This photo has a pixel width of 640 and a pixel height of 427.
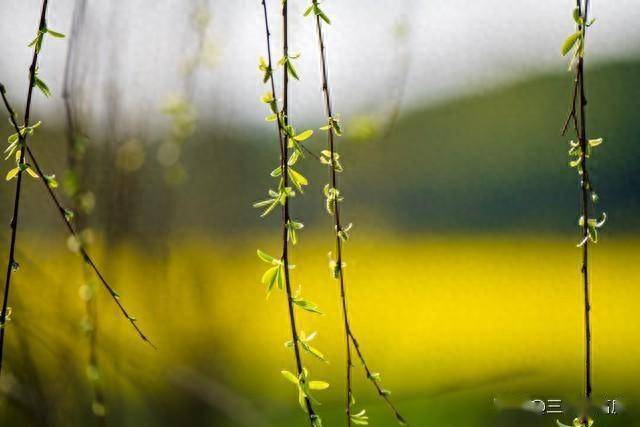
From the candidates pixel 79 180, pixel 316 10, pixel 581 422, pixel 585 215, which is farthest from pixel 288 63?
pixel 79 180

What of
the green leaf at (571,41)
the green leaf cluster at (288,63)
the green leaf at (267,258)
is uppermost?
the green leaf at (571,41)

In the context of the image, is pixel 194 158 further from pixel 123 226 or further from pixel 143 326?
pixel 143 326

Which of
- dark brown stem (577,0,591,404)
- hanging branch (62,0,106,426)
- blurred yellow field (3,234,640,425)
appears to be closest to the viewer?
dark brown stem (577,0,591,404)

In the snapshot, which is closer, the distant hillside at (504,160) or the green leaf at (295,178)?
the green leaf at (295,178)

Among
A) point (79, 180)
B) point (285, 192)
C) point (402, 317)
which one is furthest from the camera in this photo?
point (402, 317)

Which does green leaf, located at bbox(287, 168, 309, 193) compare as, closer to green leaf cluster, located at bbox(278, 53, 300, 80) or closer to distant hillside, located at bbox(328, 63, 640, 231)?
green leaf cluster, located at bbox(278, 53, 300, 80)

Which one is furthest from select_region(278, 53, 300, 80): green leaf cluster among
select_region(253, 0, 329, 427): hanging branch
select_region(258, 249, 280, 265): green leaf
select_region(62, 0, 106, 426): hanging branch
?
select_region(62, 0, 106, 426): hanging branch

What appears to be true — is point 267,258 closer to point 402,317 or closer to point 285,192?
point 285,192

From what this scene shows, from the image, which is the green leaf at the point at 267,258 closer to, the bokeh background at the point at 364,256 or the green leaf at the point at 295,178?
the green leaf at the point at 295,178

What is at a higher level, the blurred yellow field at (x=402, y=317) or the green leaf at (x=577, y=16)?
the green leaf at (x=577, y=16)

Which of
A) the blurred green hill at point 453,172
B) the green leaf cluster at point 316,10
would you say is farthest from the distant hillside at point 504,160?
the green leaf cluster at point 316,10

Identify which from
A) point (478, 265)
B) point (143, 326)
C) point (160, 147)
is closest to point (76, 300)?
point (143, 326)
